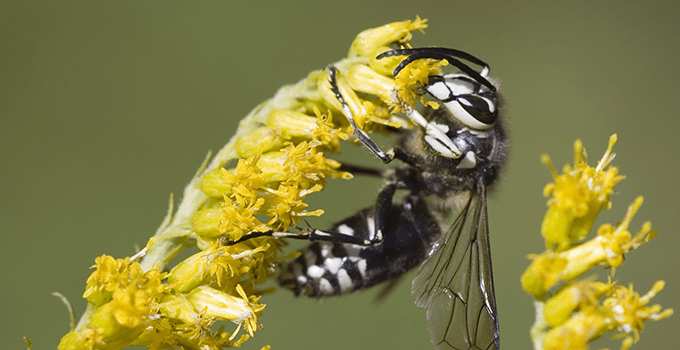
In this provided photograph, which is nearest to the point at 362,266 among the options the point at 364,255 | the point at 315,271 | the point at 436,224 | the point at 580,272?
the point at 364,255

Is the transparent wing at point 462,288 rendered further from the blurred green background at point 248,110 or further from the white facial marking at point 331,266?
the blurred green background at point 248,110

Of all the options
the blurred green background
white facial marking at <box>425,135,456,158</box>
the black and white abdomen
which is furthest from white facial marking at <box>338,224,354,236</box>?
the blurred green background

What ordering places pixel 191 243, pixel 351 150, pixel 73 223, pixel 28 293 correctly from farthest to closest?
pixel 351 150 → pixel 73 223 → pixel 28 293 → pixel 191 243

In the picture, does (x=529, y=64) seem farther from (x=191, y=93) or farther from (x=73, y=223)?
(x=73, y=223)

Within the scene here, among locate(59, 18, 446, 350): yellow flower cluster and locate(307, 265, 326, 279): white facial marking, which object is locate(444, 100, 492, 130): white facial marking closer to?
locate(59, 18, 446, 350): yellow flower cluster

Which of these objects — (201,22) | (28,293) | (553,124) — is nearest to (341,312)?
(28,293)

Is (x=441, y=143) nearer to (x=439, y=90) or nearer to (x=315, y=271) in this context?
(x=439, y=90)
